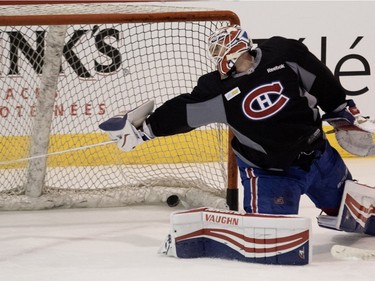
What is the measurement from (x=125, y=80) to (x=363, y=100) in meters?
1.56

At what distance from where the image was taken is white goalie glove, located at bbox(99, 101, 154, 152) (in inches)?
165

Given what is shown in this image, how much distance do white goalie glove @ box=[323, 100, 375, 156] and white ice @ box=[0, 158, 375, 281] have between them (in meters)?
0.39

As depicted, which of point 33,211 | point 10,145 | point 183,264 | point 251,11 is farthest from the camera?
point 251,11

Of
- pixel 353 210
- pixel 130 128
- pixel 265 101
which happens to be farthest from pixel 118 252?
pixel 353 210

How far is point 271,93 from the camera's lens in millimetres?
3963

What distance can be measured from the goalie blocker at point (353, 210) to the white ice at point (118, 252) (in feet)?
0.30

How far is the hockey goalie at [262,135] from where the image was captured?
3869 mm

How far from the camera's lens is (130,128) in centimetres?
419

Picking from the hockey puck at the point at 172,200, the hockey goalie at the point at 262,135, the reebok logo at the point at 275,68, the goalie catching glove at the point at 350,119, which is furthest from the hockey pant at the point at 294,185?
the hockey puck at the point at 172,200

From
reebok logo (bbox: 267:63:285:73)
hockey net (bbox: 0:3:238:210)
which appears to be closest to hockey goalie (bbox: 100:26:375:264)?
reebok logo (bbox: 267:63:285:73)

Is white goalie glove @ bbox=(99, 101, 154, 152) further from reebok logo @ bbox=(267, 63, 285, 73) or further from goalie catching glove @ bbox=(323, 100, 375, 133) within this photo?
goalie catching glove @ bbox=(323, 100, 375, 133)

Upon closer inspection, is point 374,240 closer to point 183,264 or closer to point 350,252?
point 350,252

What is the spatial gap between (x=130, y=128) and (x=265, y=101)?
58 centimetres

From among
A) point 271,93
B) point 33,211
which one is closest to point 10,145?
point 33,211
